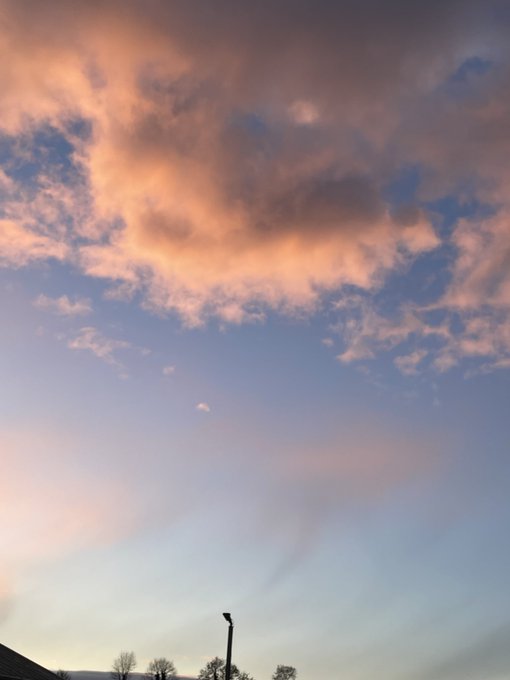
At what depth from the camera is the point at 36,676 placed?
40375mm

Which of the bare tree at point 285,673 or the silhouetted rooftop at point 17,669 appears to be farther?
the bare tree at point 285,673

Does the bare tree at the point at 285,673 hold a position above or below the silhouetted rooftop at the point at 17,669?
above

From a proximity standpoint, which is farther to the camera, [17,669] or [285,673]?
[285,673]

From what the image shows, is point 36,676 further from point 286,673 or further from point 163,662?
point 163,662

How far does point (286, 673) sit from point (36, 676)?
135m

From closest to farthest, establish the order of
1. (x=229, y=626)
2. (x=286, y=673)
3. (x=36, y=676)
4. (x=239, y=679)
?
(x=229, y=626), (x=36, y=676), (x=239, y=679), (x=286, y=673)

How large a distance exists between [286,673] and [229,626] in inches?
5608

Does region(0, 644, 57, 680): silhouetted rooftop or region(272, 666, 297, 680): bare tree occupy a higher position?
region(272, 666, 297, 680): bare tree

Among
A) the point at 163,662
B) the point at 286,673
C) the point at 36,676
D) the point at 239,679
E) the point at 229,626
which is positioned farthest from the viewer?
the point at 163,662

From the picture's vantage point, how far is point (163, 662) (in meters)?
175

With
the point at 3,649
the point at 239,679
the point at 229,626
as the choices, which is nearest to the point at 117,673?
the point at 239,679

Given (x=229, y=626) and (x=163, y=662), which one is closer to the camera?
(x=229, y=626)

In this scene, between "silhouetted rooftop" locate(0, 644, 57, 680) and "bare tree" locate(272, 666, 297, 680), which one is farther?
"bare tree" locate(272, 666, 297, 680)

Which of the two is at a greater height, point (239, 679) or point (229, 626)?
point (239, 679)
